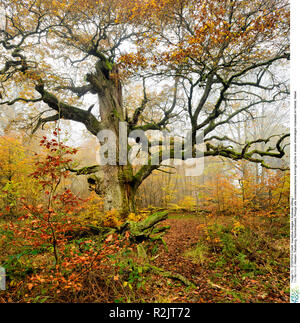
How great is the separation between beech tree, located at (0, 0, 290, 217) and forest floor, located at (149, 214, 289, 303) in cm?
247

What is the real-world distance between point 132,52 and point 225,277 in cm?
535

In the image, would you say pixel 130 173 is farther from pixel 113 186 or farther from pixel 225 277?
pixel 225 277

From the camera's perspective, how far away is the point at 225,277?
2.75 metres

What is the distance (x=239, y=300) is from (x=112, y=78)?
6.78 metres

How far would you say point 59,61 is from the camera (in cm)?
529

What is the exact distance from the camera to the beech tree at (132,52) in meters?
3.19

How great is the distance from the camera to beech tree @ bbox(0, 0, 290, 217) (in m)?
3.19

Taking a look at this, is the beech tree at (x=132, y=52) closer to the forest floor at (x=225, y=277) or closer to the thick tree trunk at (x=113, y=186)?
the thick tree trunk at (x=113, y=186)

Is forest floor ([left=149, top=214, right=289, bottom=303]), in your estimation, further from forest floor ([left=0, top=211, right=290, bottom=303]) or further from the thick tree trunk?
the thick tree trunk

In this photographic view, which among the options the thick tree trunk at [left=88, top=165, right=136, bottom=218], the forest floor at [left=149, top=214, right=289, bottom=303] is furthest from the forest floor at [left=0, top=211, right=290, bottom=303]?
the thick tree trunk at [left=88, top=165, right=136, bottom=218]

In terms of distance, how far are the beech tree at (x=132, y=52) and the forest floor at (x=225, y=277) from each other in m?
2.47

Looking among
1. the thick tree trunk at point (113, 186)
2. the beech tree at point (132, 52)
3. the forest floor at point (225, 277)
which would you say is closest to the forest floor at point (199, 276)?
the forest floor at point (225, 277)

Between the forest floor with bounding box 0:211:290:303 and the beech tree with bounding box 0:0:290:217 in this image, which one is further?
the beech tree with bounding box 0:0:290:217
